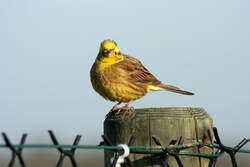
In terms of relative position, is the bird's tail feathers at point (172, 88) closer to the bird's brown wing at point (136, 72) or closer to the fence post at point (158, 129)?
the bird's brown wing at point (136, 72)

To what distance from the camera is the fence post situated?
140 inches

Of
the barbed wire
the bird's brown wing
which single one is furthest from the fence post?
the bird's brown wing

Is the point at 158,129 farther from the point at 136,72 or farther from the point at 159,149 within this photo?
the point at 136,72

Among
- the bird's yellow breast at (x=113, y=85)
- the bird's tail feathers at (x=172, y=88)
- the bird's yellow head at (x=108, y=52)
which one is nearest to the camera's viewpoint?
the bird's yellow breast at (x=113, y=85)

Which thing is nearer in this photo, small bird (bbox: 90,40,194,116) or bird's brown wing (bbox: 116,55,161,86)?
small bird (bbox: 90,40,194,116)

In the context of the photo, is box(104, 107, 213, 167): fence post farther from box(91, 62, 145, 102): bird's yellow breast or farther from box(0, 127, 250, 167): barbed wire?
box(91, 62, 145, 102): bird's yellow breast

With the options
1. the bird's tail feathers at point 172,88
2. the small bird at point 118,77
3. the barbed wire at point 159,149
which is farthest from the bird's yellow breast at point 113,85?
the barbed wire at point 159,149

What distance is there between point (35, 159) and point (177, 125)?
13738mm

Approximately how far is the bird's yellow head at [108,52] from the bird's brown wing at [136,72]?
150 mm

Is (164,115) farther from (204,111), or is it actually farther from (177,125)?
(204,111)

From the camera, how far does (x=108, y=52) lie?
20.6ft

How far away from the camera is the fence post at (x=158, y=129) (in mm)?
3557

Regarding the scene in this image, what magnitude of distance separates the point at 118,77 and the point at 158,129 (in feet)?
8.51

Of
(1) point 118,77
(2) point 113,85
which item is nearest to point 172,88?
(1) point 118,77
